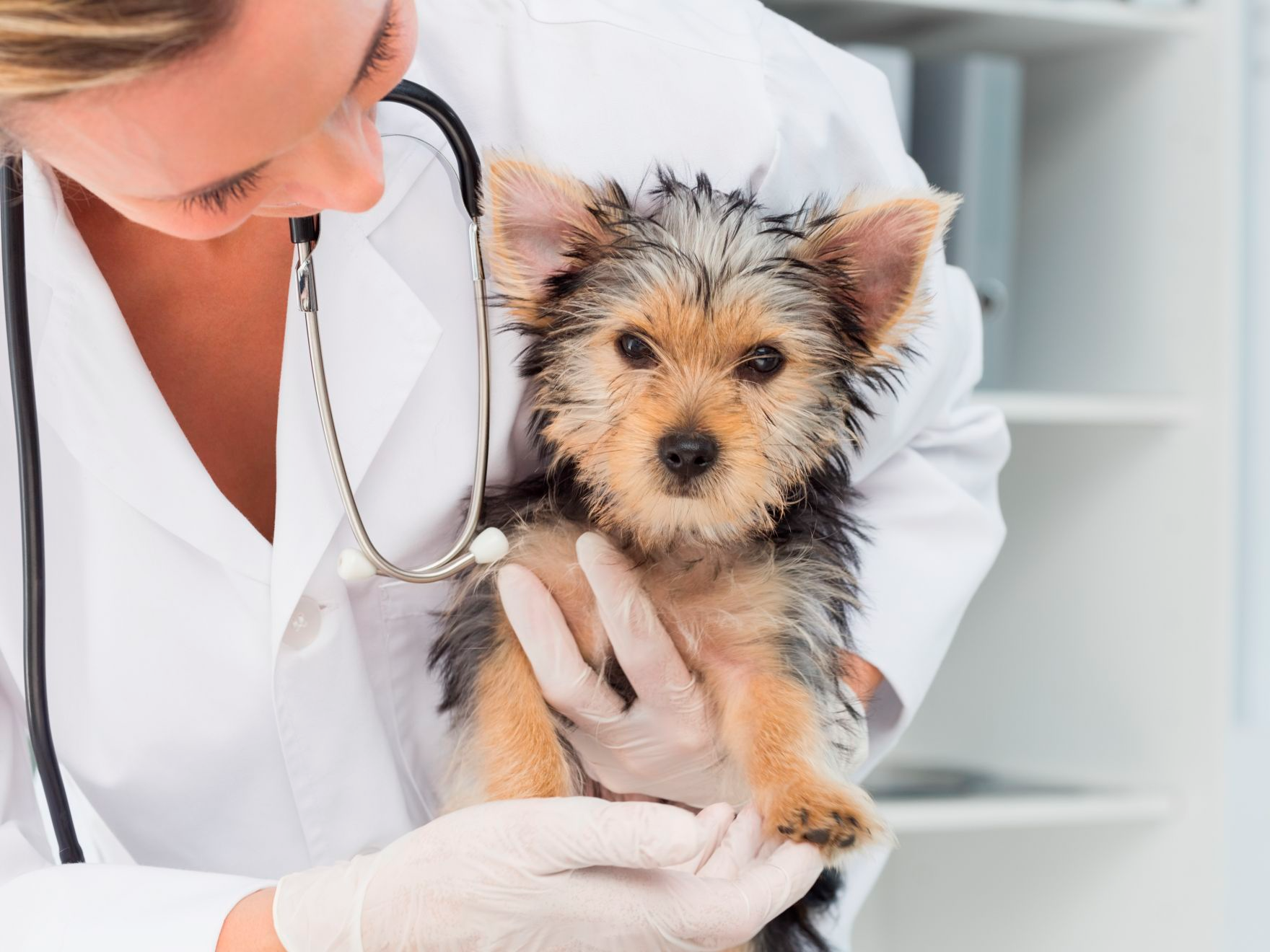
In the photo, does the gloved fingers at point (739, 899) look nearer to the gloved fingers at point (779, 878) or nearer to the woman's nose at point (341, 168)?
the gloved fingers at point (779, 878)

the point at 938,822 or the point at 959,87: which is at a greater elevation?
the point at 959,87

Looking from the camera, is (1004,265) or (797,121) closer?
(797,121)

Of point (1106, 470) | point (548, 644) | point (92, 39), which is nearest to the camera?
point (92, 39)

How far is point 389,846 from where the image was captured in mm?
992

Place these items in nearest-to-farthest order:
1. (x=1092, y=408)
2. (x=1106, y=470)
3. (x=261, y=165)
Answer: (x=261, y=165) < (x=1092, y=408) < (x=1106, y=470)

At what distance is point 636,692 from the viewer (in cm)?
113

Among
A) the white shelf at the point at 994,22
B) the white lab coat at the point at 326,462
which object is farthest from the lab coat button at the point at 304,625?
the white shelf at the point at 994,22

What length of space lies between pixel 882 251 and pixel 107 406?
0.76 meters

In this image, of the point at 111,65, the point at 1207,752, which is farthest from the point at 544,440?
the point at 1207,752

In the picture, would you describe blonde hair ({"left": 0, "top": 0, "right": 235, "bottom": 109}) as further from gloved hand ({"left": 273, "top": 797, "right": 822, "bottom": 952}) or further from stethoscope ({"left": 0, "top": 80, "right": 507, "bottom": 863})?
gloved hand ({"left": 273, "top": 797, "right": 822, "bottom": 952})

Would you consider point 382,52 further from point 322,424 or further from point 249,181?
point 322,424

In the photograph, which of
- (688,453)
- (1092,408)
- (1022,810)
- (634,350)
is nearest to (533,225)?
(634,350)

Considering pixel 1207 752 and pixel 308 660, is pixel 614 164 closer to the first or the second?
pixel 308 660

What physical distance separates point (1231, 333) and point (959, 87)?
0.65 metres
